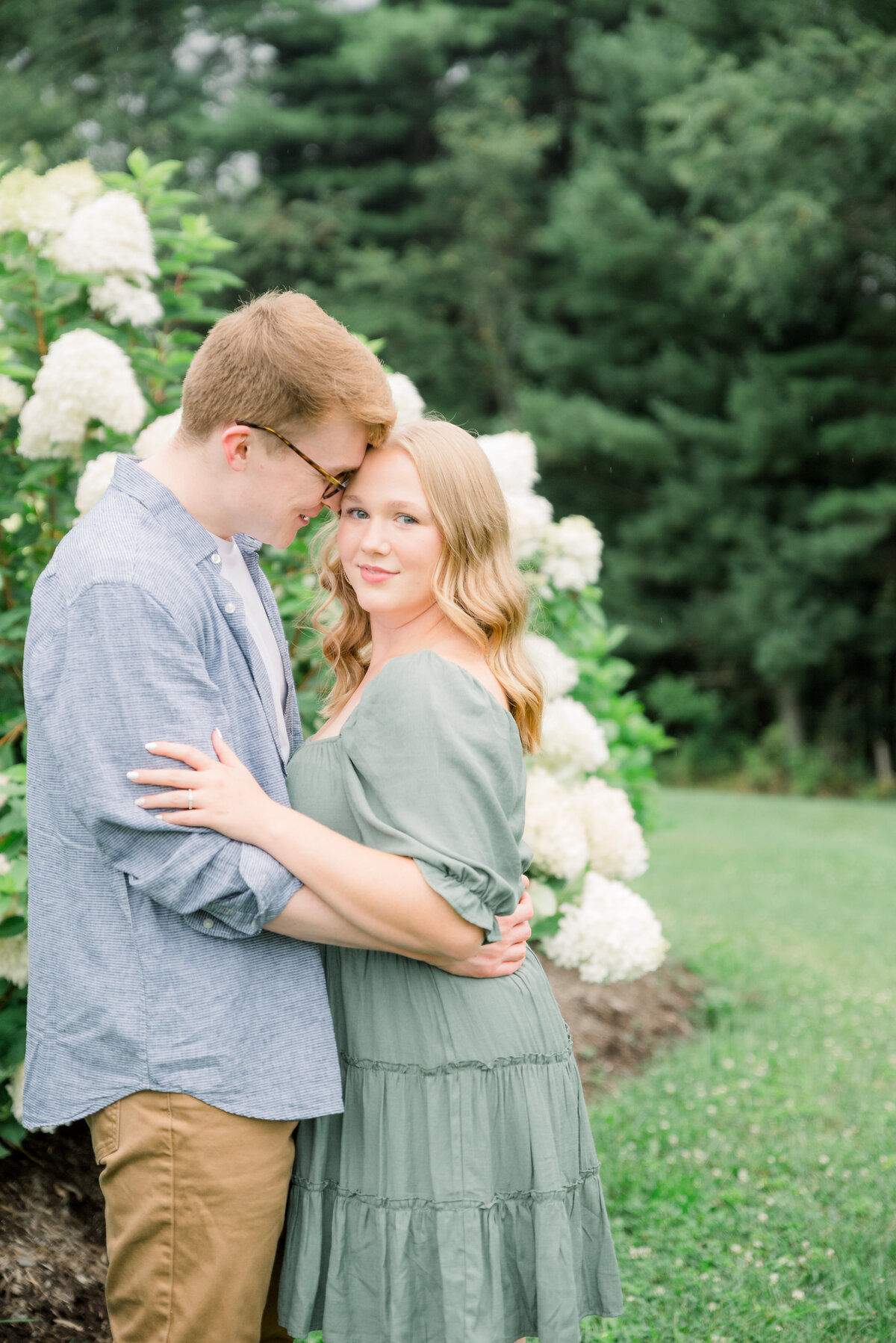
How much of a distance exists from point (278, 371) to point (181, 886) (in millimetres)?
813

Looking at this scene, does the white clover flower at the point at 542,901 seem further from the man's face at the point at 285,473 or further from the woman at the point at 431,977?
the man's face at the point at 285,473

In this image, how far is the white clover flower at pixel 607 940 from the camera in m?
3.23

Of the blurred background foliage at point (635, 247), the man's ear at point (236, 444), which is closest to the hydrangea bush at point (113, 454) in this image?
the man's ear at point (236, 444)

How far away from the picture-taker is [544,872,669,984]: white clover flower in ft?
10.6

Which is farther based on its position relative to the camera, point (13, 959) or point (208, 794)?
point (13, 959)

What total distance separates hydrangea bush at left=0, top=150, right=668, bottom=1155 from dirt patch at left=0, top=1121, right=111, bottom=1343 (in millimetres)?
133

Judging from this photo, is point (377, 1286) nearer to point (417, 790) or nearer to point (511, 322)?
point (417, 790)

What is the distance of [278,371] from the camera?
187cm

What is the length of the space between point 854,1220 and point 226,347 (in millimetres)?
3420

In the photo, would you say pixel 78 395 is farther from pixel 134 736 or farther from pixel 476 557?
pixel 134 736

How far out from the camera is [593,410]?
786 inches

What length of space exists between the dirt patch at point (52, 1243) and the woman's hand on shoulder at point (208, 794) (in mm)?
1704

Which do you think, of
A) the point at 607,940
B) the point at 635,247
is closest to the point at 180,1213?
the point at 607,940

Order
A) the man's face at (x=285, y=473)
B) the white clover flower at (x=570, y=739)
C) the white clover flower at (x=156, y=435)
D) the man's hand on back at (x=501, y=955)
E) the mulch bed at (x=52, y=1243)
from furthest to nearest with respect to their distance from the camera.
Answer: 1. the white clover flower at (x=570, y=739)
2. the white clover flower at (x=156, y=435)
3. the mulch bed at (x=52, y=1243)
4. the man's hand on back at (x=501, y=955)
5. the man's face at (x=285, y=473)
